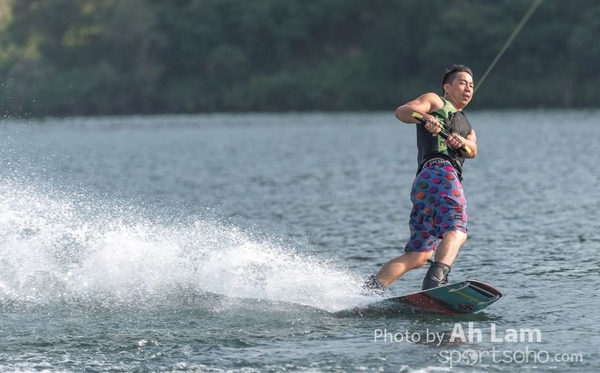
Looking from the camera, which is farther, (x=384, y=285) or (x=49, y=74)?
(x=49, y=74)

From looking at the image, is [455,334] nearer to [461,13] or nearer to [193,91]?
[461,13]

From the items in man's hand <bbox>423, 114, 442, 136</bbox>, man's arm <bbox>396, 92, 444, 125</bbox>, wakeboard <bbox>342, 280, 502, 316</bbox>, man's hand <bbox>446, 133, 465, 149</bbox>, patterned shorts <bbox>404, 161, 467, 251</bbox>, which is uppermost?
man's arm <bbox>396, 92, 444, 125</bbox>

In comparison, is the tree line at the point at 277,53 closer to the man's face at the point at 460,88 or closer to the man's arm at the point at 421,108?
the man's face at the point at 460,88

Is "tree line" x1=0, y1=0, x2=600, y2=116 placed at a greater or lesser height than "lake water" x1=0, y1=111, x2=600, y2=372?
greater

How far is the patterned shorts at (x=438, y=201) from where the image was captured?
9.70 meters

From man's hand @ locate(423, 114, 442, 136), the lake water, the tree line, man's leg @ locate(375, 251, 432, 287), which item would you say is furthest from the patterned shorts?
the tree line

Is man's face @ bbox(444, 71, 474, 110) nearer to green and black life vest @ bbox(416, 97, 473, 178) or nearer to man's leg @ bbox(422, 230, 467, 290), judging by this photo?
green and black life vest @ bbox(416, 97, 473, 178)

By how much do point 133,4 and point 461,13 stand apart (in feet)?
112

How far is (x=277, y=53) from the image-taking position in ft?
327

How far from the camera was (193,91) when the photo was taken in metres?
96.4

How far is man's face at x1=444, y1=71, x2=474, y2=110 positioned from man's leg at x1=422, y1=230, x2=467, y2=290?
125cm

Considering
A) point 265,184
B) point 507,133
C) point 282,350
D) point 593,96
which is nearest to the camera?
point 282,350

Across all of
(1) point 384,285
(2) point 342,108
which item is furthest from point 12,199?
(2) point 342,108

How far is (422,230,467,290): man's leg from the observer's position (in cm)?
960
